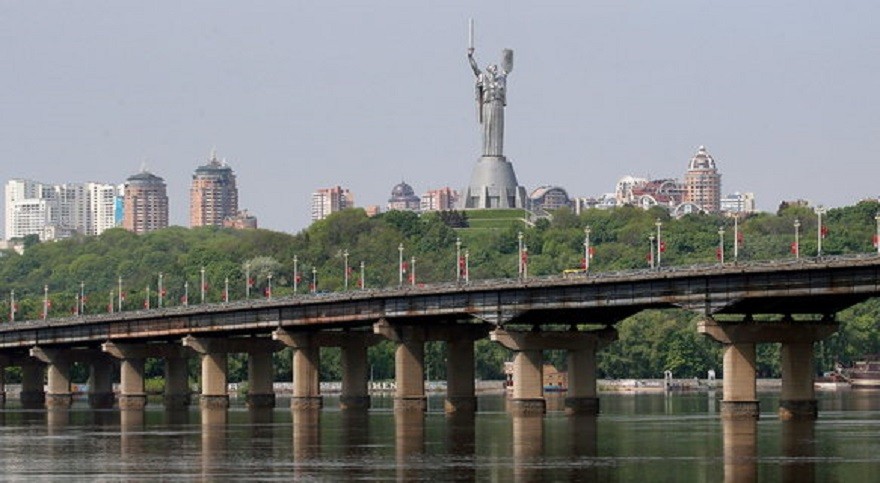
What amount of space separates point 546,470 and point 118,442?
39317 mm

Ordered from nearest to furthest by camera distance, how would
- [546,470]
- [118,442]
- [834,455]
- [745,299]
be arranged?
[546,470] < [834,455] < [118,442] < [745,299]

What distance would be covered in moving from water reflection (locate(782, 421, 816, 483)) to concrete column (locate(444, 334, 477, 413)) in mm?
34679

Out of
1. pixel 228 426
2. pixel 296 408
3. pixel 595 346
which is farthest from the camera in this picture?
pixel 296 408

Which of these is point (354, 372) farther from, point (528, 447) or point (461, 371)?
point (528, 447)

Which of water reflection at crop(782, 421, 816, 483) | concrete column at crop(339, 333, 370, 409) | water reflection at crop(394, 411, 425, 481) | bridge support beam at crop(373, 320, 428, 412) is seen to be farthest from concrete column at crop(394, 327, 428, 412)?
water reflection at crop(782, 421, 816, 483)

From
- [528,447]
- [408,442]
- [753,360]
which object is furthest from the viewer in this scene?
[753,360]

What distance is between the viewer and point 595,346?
17325cm

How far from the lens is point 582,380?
174500 mm

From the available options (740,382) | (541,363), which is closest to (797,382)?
(740,382)

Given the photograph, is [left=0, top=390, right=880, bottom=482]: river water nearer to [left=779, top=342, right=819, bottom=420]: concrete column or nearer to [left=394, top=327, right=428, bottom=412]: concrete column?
[left=779, top=342, right=819, bottom=420]: concrete column

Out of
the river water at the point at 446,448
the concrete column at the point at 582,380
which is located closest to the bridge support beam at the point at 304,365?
the river water at the point at 446,448

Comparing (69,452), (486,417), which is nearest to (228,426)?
(486,417)

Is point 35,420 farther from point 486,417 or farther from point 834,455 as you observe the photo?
point 834,455

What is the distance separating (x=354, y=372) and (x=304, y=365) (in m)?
5.50
